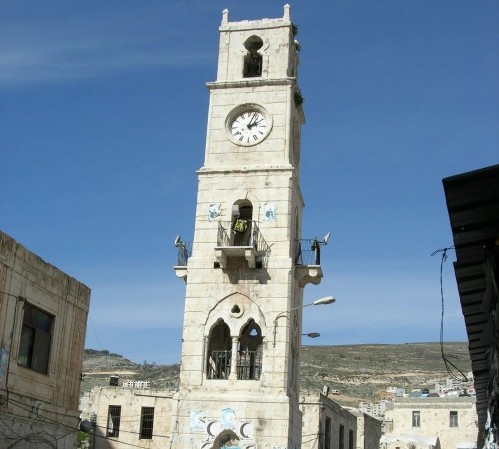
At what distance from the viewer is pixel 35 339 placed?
20812mm

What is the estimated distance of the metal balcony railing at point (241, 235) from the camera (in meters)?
30.1

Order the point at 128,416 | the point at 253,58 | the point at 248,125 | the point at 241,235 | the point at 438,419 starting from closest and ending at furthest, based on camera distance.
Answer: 1. the point at 241,235
2. the point at 248,125
3. the point at 253,58
4. the point at 128,416
5. the point at 438,419

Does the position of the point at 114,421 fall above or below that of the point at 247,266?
below

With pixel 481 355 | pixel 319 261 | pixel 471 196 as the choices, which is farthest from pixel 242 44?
pixel 471 196

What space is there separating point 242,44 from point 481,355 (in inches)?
918

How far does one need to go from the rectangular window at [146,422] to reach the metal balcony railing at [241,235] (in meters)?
15.5

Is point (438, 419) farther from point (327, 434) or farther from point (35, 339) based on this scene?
point (35, 339)

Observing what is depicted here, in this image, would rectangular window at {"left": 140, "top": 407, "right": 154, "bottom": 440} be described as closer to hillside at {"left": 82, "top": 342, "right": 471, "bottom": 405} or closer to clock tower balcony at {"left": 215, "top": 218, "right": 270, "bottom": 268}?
clock tower balcony at {"left": 215, "top": 218, "right": 270, "bottom": 268}

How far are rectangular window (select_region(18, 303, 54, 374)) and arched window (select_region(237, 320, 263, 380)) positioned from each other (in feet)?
31.7

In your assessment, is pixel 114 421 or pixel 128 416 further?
pixel 114 421

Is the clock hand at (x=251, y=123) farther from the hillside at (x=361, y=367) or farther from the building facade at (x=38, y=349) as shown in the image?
the hillside at (x=361, y=367)

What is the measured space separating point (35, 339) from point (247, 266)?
10.8 meters

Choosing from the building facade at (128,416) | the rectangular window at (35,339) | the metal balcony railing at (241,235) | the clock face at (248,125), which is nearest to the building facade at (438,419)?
the building facade at (128,416)

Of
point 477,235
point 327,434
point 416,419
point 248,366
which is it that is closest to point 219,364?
point 248,366
